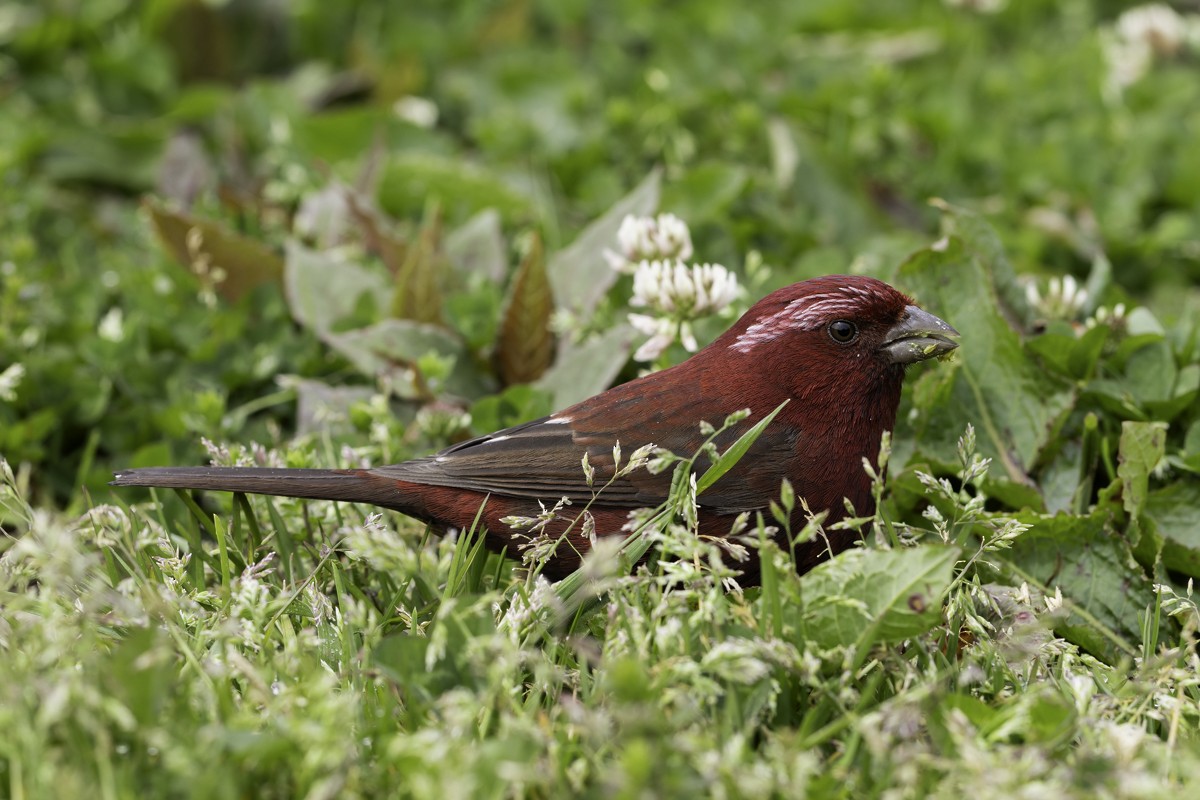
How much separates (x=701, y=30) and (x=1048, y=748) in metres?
5.56

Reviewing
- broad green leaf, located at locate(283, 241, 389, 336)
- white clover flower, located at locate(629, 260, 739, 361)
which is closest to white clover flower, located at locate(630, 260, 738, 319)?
white clover flower, located at locate(629, 260, 739, 361)

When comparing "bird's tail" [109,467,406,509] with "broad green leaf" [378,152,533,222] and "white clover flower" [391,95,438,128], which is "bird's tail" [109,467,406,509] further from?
"white clover flower" [391,95,438,128]

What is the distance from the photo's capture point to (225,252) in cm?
505

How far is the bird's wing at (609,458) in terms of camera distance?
330cm

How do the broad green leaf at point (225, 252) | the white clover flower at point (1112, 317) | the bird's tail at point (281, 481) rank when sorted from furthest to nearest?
the broad green leaf at point (225, 252)
the white clover flower at point (1112, 317)
the bird's tail at point (281, 481)

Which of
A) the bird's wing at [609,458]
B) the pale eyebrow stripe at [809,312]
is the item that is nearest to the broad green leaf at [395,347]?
the bird's wing at [609,458]

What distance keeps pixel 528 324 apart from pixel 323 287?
0.82 metres

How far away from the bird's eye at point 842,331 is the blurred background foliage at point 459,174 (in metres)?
0.88

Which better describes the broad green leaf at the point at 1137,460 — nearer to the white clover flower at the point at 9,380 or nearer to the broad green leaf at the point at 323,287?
the broad green leaf at the point at 323,287

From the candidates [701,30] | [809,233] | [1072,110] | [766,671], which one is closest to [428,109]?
[701,30]

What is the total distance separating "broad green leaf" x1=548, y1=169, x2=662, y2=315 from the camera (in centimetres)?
463

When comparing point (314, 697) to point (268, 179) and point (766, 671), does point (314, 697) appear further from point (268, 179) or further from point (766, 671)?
point (268, 179)

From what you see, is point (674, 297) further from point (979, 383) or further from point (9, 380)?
point (9, 380)

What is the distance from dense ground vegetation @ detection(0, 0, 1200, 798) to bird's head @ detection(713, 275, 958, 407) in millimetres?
372
